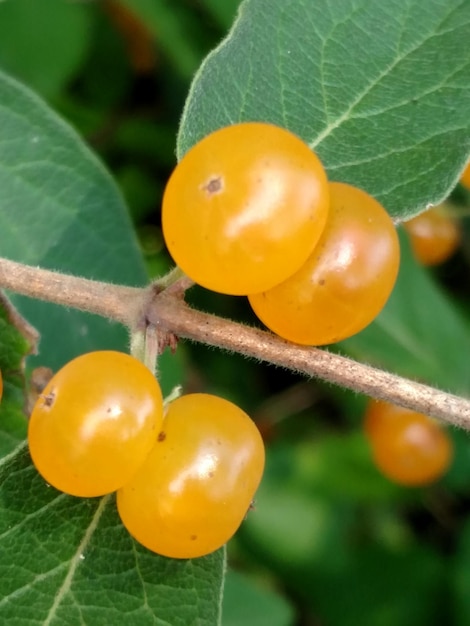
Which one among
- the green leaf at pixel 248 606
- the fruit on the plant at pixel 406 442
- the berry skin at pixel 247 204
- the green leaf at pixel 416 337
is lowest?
the green leaf at pixel 248 606

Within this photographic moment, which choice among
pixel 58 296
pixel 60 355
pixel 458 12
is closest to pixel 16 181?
pixel 60 355

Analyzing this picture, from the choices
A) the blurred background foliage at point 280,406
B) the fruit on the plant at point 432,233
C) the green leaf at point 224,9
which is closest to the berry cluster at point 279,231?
the fruit on the plant at point 432,233

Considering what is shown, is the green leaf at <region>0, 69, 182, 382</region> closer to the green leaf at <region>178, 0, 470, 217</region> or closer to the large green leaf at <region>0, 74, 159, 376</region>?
the large green leaf at <region>0, 74, 159, 376</region>

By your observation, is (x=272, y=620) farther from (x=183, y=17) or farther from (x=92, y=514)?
(x=183, y=17)

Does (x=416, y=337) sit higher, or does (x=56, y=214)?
(x=56, y=214)

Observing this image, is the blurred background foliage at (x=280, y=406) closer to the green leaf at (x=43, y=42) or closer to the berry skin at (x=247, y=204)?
the green leaf at (x=43, y=42)

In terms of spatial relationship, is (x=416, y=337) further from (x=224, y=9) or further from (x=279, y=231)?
(x=279, y=231)

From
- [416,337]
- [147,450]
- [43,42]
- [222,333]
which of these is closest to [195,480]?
[147,450]
